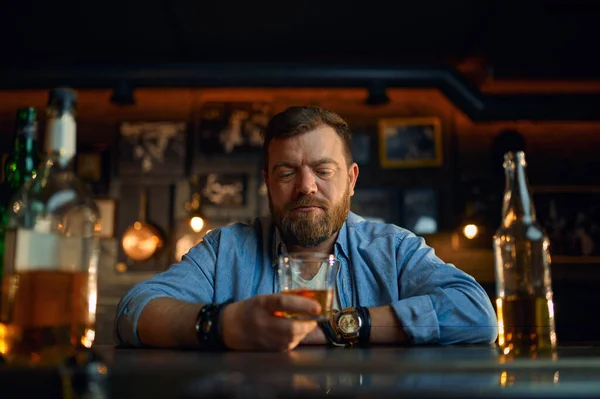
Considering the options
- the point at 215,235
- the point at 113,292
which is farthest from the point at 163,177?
the point at 215,235

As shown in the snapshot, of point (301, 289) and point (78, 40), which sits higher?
point (78, 40)

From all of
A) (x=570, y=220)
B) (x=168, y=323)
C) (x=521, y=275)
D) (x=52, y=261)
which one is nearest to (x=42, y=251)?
(x=52, y=261)

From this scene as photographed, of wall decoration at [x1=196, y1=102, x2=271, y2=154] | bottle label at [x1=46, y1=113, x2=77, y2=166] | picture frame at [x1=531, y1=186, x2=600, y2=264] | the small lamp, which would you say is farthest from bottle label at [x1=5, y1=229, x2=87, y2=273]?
picture frame at [x1=531, y1=186, x2=600, y2=264]

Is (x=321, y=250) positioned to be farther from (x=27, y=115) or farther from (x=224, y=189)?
(x=224, y=189)

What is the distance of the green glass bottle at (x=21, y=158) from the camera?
102 centimetres

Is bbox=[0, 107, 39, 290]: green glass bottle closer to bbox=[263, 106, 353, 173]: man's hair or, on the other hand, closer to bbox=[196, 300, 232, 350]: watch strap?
bbox=[196, 300, 232, 350]: watch strap

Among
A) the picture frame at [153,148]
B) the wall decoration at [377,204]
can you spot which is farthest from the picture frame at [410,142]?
the picture frame at [153,148]

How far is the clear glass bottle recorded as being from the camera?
0.75 m

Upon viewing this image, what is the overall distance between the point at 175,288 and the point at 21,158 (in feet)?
1.74

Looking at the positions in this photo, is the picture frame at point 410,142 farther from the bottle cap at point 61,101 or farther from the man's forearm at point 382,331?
the bottle cap at point 61,101

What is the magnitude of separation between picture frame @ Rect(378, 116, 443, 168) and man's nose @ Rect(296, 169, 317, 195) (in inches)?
79.0

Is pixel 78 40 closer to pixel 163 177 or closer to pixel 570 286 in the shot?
pixel 163 177

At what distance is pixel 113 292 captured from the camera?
367 centimetres

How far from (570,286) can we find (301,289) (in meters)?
3.09
